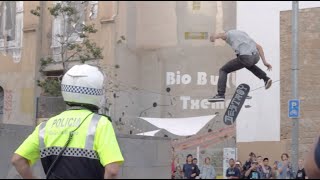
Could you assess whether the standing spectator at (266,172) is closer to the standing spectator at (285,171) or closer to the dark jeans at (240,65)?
the standing spectator at (285,171)

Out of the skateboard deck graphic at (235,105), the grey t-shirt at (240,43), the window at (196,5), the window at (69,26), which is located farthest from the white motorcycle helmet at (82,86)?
the window at (196,5)

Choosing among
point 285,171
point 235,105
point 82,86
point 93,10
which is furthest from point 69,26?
point 82,86

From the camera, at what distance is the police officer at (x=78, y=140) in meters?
3.65

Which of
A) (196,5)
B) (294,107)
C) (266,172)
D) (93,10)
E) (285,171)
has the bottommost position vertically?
(266,172)

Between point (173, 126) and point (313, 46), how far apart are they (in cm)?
537

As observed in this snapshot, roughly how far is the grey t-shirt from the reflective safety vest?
266 inches

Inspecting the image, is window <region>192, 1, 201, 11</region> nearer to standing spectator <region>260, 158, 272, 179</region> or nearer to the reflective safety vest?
standing spectator <region>260, 158, 272, 179</region>

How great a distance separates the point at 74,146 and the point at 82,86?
41 cm

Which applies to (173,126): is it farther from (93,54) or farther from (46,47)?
(46,47)

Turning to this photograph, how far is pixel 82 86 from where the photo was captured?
3893 mm

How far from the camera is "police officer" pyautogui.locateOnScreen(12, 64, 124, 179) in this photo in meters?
3.65

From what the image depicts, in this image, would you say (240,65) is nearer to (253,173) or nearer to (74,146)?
(253,173)

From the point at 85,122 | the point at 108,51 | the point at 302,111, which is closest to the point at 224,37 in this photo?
the point at 85,122

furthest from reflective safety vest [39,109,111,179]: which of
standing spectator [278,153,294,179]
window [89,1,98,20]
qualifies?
window [89,1,98,20]
